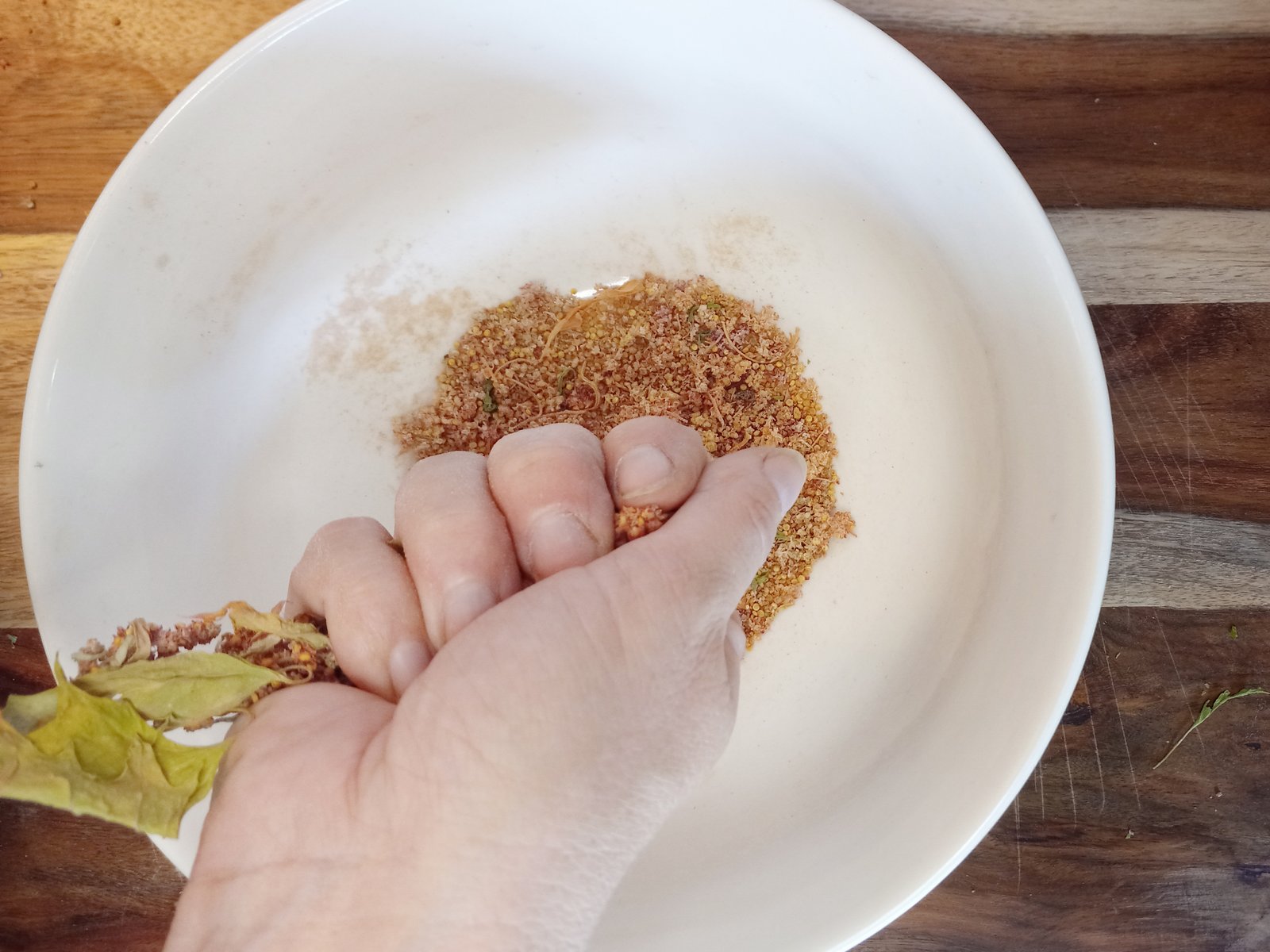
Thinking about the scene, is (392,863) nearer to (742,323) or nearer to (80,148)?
(742,323)

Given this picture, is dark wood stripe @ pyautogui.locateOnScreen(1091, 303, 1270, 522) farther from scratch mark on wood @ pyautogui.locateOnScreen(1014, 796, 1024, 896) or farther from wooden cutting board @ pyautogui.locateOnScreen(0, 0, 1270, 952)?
scratch mark on wood @ pyautogui.locateOnScreen(1014, 796, 1024, 896)

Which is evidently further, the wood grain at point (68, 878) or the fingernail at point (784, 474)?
the wood grain at point (68, 878)

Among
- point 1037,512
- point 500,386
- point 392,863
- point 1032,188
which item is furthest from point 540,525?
point 1032,188

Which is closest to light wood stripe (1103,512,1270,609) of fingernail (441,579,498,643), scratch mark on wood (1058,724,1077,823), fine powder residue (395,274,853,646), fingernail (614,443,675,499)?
scratch mark on wood (1058,724,1077,823)

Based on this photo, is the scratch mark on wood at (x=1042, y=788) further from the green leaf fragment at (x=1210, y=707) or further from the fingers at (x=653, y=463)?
the fingers at (x=653, y=463)

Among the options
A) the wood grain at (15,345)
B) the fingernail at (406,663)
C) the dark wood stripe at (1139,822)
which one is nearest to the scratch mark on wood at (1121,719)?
the dark wood stripe at (1139,822)

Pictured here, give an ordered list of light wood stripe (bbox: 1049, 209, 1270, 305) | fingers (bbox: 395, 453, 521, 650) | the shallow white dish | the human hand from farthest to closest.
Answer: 1. light wood stripe (bbox: 1049, 209, 1270, 305)
2. the shallow white dish
3. fingers (bbox: 395, 453, 521, 650)
4. the human hand

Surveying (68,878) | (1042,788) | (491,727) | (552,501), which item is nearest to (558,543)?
(552,501)
